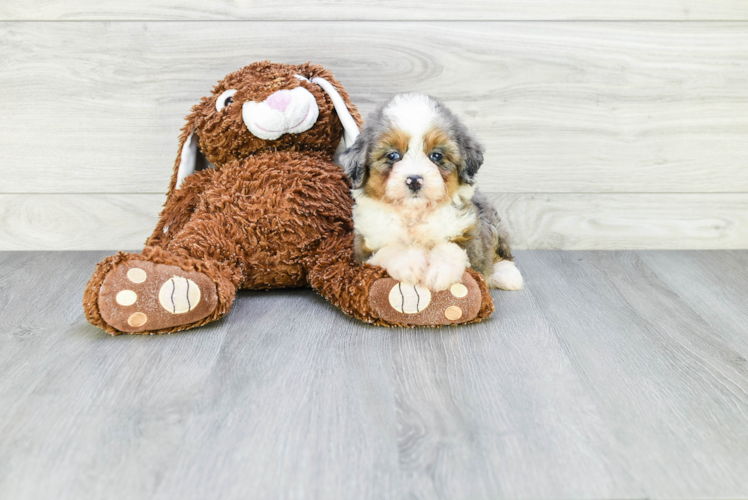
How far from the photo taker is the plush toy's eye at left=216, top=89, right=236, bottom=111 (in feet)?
5.23

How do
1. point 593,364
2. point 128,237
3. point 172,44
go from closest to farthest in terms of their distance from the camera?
point 593,364, point 172,44, point 128,237

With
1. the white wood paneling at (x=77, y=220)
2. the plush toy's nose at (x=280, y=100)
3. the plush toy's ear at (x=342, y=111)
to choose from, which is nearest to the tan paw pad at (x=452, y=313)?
the plush toy's ear at (x=342, y=111)

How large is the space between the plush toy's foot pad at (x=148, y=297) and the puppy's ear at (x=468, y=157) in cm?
58

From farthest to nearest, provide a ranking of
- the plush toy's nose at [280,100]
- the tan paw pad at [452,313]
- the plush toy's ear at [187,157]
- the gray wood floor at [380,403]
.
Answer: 1. the plush toy's ear at [187,157]
2. the plush toy's nose at [280,100]
3. the tan paw pad at [452,313]
4. the gray wood floor at [380,403]

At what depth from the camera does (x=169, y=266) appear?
4.52ft

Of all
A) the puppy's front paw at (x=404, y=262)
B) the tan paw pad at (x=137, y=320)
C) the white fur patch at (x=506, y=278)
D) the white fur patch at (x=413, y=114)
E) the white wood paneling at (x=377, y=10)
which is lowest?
the white fur patch at (x=506, y=278)

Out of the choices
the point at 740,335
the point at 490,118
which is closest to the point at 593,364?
the point at 740,335

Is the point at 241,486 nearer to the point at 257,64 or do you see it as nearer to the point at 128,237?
the point at 257,64

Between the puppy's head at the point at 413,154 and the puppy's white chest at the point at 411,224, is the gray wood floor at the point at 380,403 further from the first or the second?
the puppy's head at the point at 413,154

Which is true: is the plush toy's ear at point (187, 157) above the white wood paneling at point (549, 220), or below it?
above

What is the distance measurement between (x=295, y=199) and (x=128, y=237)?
676mm

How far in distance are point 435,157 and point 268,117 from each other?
0.43m

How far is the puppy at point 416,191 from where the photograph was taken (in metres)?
1.32

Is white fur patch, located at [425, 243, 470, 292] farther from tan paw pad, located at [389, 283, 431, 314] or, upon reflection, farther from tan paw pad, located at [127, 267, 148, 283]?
tan paw pad, located at [127, 267, 148, 283]
